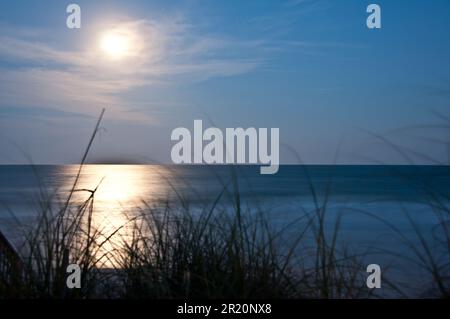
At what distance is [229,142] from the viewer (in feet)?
Answer: 7.55

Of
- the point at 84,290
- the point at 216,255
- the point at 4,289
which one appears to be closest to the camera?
the point at 4,289

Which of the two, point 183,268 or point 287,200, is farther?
point 287,200

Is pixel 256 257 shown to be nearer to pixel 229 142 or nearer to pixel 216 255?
pixel 216 255

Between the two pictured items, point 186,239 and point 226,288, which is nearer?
point 226,288

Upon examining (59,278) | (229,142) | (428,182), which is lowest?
(59,278)

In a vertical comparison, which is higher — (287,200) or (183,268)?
(287,200)

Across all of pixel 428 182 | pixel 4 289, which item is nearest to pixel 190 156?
pixel 4 289

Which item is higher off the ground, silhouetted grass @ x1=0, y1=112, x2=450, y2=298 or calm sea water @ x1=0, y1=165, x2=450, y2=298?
calm sea water @ x1=0, y1=165, x2=450, y2=298

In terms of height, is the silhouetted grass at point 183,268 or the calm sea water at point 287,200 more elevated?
the calm sea water at point 287,200
